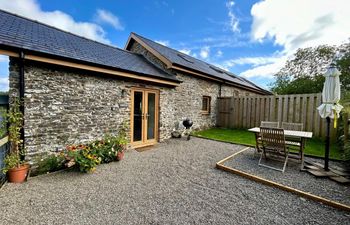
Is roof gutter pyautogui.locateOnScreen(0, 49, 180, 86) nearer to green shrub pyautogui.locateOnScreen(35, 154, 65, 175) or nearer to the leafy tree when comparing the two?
green shrub pyautogui.locateOnScreen(35, 154, 65, 175)

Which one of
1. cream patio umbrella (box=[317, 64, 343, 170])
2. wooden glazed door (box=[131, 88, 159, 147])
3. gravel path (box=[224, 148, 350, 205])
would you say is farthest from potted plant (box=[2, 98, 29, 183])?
cream patio umbrella (box=[317, 64, 343, 170])

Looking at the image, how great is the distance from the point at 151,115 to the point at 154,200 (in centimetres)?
453

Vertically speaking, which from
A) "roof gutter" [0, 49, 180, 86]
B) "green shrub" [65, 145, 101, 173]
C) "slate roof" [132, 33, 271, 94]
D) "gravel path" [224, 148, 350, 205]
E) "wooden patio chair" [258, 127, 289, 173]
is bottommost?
"gravel path" [224, 148, 350, 205]

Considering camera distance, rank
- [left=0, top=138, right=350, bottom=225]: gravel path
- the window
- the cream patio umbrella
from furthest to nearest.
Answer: the window
the cream patio umbrella
[left=0, top=138, right=350, bottom=225]: gravel path

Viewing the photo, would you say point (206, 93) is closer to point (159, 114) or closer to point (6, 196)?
point (159, 114)

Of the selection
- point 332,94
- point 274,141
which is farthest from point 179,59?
point 332,94

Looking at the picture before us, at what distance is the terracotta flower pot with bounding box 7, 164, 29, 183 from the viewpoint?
3.38 meters

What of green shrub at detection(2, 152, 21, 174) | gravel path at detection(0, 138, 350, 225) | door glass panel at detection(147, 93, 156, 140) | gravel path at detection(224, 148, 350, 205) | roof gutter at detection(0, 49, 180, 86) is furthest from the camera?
door glass panel at detection(147, 93, 156, 140)

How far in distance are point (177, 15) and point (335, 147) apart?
1152 cm

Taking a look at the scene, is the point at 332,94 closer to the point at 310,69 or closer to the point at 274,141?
the point at 274,141

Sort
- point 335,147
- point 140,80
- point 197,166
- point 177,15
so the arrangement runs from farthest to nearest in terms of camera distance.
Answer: point 177,15
point 140,80
point 335,147
point 197,166

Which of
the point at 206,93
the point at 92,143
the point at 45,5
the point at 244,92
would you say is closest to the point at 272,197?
the point at 92,143

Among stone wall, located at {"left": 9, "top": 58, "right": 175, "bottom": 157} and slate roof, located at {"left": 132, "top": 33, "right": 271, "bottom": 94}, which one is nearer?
stone wall, located at {"left": 9, "top": 58, "right": 175, "bottom": 157}

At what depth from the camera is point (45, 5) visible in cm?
641
